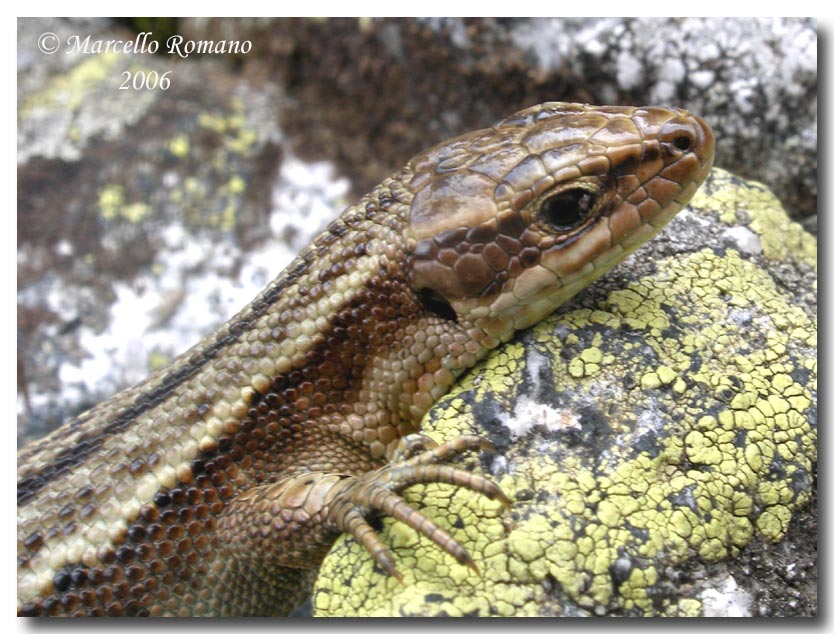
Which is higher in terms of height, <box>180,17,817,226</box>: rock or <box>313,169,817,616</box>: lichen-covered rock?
<box>180,17,817,226</box>: rock

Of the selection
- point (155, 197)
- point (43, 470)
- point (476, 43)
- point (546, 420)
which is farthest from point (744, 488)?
point (155, 197)

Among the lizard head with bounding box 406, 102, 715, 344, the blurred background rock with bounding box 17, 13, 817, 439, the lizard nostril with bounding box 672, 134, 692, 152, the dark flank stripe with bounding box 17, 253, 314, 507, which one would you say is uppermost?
the blurred background rock with bounding box 17, 13, 817, 439

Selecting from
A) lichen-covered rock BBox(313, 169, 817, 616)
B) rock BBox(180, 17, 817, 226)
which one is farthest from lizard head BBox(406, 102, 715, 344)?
rock BBox(180, 17, 817, 226)

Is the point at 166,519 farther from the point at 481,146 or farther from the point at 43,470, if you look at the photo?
the point at 481,146

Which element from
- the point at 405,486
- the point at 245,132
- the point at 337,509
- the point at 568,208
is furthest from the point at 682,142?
the point at 245,132

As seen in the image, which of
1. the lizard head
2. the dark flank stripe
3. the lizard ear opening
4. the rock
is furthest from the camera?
the rock

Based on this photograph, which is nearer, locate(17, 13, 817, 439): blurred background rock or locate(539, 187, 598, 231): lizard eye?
locate(539, 187, 598, 231): lizard eye

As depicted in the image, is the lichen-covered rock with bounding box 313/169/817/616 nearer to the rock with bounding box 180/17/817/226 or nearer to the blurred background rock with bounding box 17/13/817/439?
the rock with bounding box 180/17/817/226
